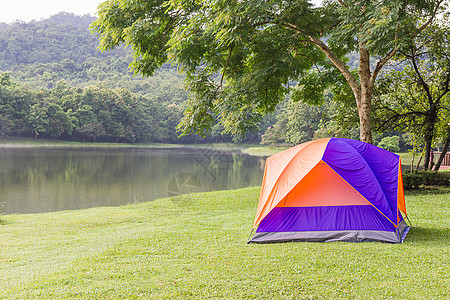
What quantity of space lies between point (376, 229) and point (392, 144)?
35.7 metres

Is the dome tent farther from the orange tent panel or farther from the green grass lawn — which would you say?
the green grass lawn

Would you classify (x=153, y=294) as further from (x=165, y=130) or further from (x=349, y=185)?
(x=165, y=130)

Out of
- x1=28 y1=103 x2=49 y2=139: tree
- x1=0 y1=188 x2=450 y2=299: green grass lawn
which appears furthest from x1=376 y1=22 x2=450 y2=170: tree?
x1=28 y1=103 x2=49 y2=139: tree

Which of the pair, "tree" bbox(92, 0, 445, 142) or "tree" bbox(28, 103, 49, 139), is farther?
"tree" bbox(28, 103, 49, 139)

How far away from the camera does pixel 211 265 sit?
4.91m

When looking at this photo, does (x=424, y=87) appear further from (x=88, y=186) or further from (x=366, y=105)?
(x=88, y=186)

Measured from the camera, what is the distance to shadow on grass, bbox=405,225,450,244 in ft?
19.6

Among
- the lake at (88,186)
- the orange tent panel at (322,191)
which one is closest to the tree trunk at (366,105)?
the orange tent panel at (322,191)

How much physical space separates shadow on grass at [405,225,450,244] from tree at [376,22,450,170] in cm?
821

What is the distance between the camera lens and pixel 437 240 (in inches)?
233

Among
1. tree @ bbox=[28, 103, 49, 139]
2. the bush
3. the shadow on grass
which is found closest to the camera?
the shadow on grass

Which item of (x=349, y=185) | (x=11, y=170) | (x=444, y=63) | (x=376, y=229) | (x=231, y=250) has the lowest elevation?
(x=11, y=170)

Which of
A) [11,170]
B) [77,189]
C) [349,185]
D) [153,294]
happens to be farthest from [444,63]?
[11,170]

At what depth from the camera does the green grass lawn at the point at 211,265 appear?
3951mm
